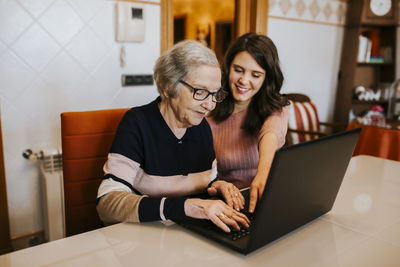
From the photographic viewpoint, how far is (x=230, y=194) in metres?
1.11

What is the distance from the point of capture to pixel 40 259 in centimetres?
79

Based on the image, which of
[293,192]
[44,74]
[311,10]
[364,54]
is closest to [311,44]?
[311,10]

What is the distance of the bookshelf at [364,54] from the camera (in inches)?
150

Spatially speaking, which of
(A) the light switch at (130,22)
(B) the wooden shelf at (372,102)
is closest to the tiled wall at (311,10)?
(B) the wooden shelf at (372,102)

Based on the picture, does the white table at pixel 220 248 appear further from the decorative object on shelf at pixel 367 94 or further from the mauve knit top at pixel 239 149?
the decorative object on shelf at pixel 367 94

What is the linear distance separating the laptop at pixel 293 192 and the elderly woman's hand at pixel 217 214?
2 centimetres

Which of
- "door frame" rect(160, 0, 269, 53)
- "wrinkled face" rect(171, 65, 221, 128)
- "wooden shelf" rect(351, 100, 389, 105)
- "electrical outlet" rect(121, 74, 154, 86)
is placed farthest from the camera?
"wooden shelf" rect(351, 100, 389, 105)

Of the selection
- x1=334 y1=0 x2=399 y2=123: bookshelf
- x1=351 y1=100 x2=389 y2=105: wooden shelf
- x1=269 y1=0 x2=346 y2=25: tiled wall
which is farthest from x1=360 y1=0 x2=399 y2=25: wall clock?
x1=351 y1=100 x2=389 y2=105: wooden shelf

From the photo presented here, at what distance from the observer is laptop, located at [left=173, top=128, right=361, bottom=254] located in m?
0.76

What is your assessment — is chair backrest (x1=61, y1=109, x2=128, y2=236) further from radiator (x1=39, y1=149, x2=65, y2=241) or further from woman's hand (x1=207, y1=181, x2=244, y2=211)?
radiator (x1=39, y1=149, x2=65, y2=241)

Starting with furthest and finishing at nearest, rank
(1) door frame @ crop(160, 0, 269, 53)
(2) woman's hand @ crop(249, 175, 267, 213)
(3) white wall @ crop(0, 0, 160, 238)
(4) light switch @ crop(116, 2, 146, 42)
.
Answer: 1. (1) door frame @ crop(160, 0, 269, 53)
2. (4) light switch @ crop(116, 2, 146, 42)
3. (3) white wall @ crop(0, 0, 160, 238)
4. (2) woman's hand @ crop(249, 175, 267, 213)

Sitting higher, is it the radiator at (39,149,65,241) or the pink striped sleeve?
the pink striped sleeve

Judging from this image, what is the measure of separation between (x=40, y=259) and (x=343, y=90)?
3.87m

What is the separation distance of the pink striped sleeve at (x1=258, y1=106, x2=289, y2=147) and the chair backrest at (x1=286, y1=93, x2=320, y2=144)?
153cm
